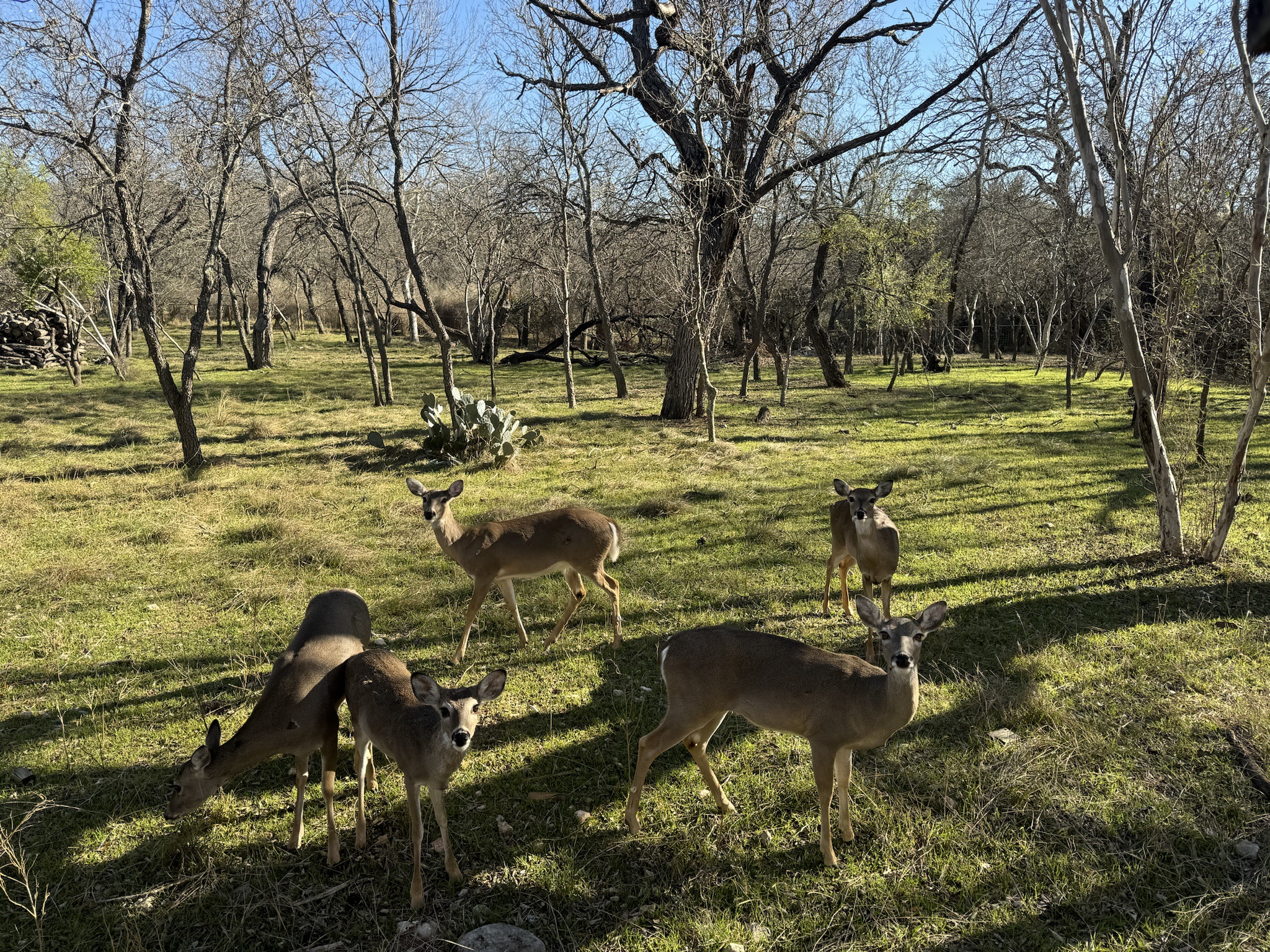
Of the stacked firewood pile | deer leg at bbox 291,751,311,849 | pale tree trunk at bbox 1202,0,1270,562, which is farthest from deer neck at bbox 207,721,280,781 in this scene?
the stacked firewood pile

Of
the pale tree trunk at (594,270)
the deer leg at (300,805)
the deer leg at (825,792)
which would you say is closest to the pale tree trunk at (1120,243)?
the deer leg at (825,792)

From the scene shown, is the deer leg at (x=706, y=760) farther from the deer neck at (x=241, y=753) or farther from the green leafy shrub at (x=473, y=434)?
the green leafy shrub at (x=473, y=434)

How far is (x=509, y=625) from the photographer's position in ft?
20.8

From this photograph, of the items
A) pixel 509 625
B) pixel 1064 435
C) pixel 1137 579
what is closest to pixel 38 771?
pixel 509 625

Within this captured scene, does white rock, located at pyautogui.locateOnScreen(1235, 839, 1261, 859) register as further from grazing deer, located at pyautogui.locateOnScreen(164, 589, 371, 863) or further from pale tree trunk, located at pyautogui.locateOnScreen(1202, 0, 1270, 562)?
grazing deer, located at pyautogui.locateOnScreen(164, 589, 371, 863)

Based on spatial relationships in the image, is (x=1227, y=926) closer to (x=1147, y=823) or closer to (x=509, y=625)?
(x=1147, y=823)

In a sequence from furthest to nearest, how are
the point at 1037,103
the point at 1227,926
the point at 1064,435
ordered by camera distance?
1. the point at 1064,435
2. the point at 1037,103
3. the point at 1227,926

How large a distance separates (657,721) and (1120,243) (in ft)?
22.6

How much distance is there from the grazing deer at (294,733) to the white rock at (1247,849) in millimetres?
4397

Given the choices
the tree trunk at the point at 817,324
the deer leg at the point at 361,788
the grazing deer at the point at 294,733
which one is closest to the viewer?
the grazing deer at the point at 294,733

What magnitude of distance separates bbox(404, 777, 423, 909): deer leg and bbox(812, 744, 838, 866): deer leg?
1.91 metres

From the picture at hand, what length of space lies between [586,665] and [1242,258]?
11071 millimetres

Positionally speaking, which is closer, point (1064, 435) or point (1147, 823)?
point (1147, 823)

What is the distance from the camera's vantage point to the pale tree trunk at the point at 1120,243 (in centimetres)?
630
